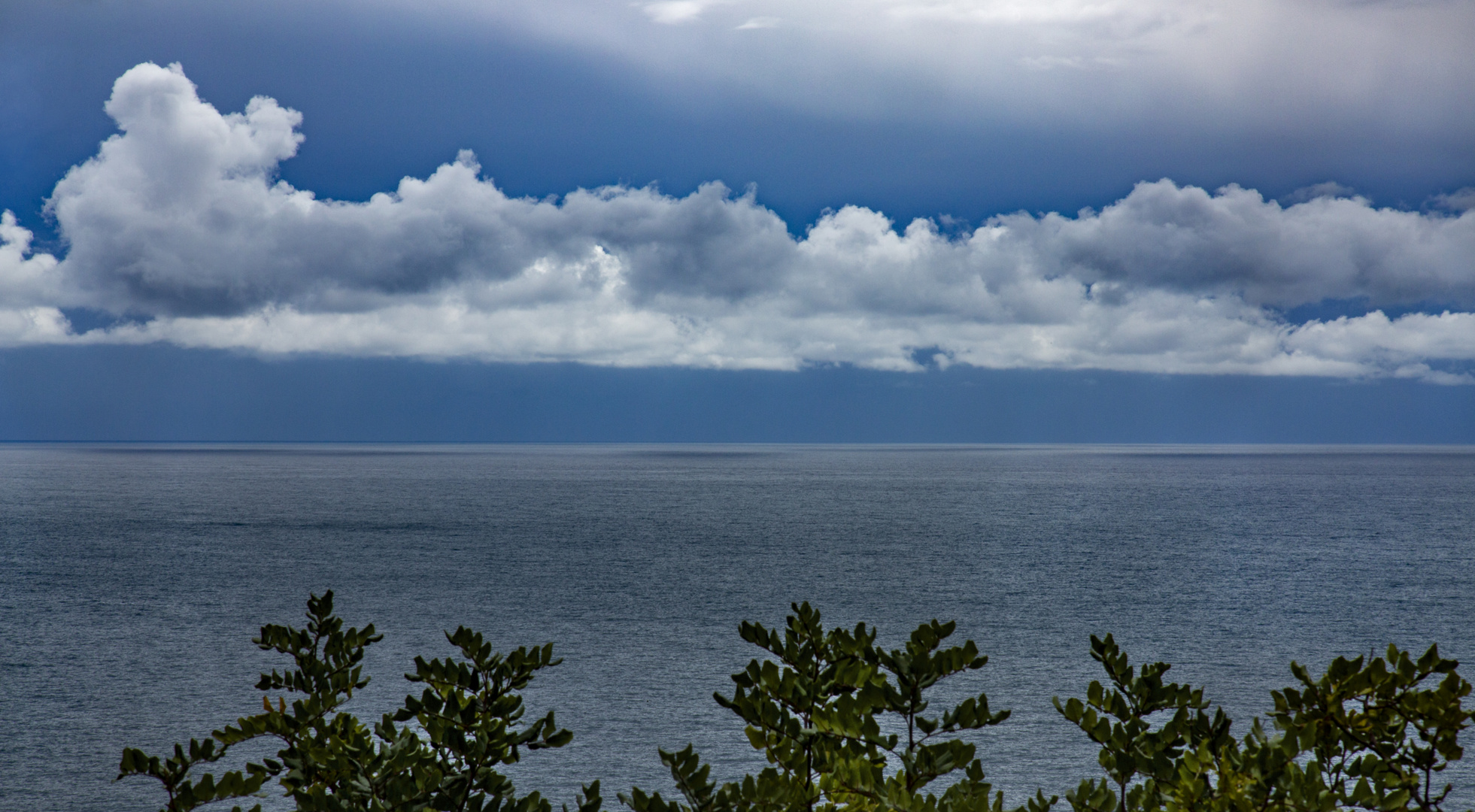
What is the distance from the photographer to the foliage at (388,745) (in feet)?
11.7

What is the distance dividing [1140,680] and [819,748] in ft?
4.98

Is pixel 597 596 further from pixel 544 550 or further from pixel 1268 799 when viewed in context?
pixel 1268 799

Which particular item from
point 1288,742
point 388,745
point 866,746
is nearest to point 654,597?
point 388,745

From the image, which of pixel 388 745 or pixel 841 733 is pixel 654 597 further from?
pixel 841 733

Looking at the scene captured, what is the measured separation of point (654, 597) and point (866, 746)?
117ft

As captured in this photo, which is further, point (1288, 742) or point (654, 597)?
point (654, 597)

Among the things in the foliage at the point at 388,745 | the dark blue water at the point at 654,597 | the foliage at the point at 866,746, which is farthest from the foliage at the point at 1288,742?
the dark blue water at the point at 654,597

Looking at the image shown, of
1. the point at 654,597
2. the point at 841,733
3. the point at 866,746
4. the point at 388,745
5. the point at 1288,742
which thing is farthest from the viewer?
the point at 654,597

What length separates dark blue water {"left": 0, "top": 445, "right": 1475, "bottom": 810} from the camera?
1959 cm

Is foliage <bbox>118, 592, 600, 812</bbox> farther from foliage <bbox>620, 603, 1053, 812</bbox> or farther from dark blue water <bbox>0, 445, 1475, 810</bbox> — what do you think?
dark blue water <bbox>0, 445, 1475, 810</bbox>

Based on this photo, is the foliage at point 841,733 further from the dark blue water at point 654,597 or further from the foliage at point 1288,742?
the dark blue water at point 654,597

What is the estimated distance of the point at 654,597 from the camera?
127 feet

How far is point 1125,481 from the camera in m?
154

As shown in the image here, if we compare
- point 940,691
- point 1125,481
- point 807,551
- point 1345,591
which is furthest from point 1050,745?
point 1125,481
